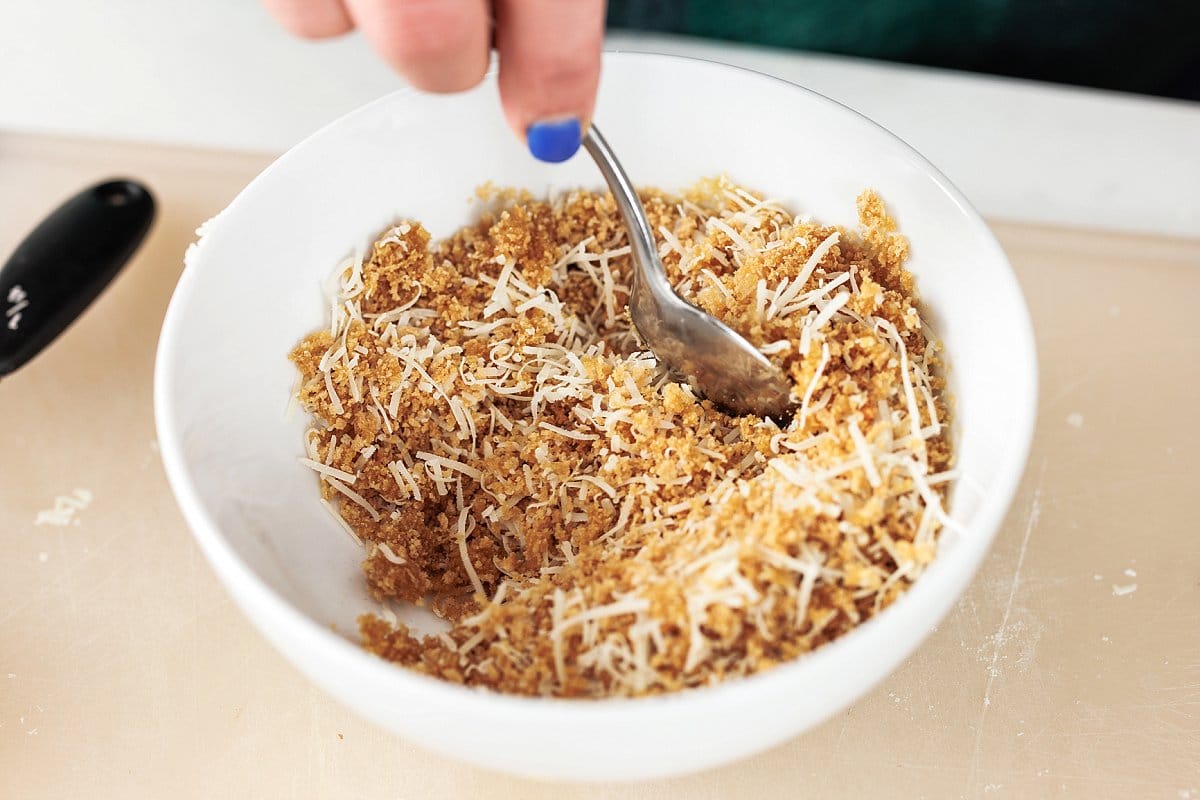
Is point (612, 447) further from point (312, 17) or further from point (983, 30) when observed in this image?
point (983, 30)

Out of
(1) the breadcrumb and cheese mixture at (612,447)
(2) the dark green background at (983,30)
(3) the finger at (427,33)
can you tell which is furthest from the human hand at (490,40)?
(2) the dark green background at (983,30)

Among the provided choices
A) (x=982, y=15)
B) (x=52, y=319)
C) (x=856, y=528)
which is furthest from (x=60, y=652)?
(x=982, y=15)

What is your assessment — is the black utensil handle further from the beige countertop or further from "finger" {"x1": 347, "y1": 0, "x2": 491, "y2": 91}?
"finger" {"x1": 347, "y1": 0, "x2": 491, "y2": 91}

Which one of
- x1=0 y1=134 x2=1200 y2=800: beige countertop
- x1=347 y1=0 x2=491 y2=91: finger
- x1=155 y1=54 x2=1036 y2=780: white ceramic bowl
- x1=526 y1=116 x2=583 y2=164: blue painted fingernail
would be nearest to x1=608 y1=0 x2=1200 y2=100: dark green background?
x1=0 y1=134 x2=1200 y2=800: beige countertop

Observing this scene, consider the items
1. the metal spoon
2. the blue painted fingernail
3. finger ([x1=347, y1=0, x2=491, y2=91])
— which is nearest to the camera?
finger ([x1=347, y1=0, x2=491, y2=91])

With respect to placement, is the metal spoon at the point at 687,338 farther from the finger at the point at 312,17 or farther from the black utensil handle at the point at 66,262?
the black utensil handle at the point at 66,262

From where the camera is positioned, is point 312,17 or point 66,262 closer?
point 312,17

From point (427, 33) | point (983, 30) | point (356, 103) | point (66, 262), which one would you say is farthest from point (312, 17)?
point (983, 30)
